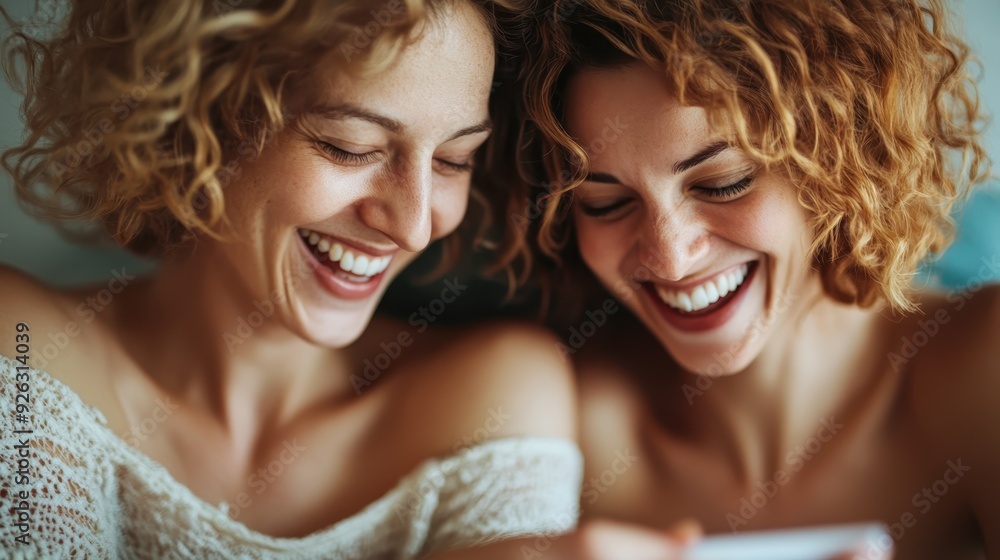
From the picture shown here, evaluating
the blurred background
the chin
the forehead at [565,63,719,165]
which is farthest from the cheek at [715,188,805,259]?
the chin

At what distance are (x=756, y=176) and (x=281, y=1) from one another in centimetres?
66

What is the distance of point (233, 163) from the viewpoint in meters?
1.17

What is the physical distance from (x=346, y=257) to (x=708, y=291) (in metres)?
0.54

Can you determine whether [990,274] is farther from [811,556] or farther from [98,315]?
[98,315]

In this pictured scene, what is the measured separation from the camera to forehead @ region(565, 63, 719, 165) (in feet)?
3.71

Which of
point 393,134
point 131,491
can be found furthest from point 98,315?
point 393,134

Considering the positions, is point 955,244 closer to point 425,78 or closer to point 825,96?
point 825,96

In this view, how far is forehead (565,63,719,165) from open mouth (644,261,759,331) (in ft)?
0.81

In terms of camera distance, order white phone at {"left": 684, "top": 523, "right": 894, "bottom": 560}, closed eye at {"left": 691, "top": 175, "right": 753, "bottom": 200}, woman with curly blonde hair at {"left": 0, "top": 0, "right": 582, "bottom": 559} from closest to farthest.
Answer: white phone at {"left": 684, "top": 523, "right": 894, "bottom": 560}, woman with curly blonde hair at {"left": 0, "top": 0, "right": 582, "bottom": 559}, closed eye at {"left": 691, "top": 175, "right": 753, "bottom": 200}
